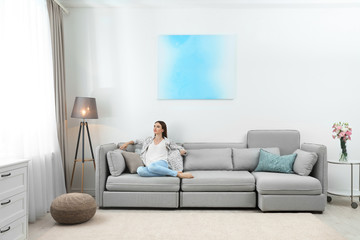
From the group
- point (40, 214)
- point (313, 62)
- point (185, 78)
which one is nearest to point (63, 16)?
point (185, 78)

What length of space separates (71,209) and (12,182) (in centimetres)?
70

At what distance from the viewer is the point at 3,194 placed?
8.06 ft

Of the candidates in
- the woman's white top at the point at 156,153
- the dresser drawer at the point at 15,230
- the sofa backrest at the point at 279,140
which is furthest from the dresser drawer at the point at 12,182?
the sofa backrest at the point at 279,140

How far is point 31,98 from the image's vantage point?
11.4 ft

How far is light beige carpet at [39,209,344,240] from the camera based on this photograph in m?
2.88

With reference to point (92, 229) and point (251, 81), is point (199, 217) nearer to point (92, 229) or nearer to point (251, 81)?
point (92, 229)

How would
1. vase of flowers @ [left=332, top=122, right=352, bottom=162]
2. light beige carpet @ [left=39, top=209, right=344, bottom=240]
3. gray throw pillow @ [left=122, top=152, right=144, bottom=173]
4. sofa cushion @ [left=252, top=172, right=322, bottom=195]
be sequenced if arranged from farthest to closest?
vase of flowers @ [left=332, top=122, right=352, bottom=162], gray throw pillow @ [left=122, top=152, right=144, bottom=173], sofa cushion @ [left=252, top=172, right=322, bottom=195], light beige carpet @ [left=39, top=209, right=344, bottom=240]

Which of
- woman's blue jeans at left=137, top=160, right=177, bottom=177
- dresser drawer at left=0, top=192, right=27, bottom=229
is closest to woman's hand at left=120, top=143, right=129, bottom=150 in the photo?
woman's blue jeans at left=137, top=160, right=177, bottom=177

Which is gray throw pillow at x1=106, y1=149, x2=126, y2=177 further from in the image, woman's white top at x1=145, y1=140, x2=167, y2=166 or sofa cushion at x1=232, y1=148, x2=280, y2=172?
sofa cushion at x1=232, y1=148, x2=280, y2=172

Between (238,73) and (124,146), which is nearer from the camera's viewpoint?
(124,146)

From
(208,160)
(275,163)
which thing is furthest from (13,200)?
(275,163)

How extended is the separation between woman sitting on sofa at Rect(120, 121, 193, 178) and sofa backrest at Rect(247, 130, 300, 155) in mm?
1074

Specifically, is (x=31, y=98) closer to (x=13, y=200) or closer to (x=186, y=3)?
(x=13, y=200)

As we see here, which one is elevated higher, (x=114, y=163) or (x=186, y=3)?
(x=186, y=3)
